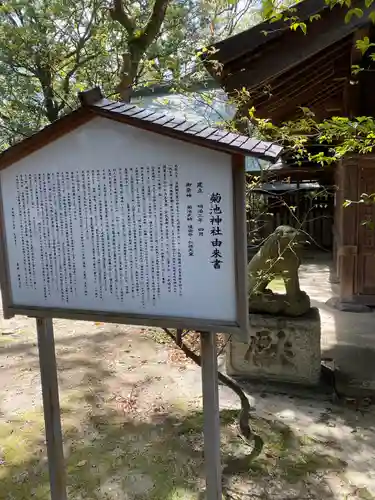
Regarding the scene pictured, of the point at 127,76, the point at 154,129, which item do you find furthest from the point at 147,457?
the point at 127,76

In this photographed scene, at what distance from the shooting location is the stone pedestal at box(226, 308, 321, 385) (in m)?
4.75

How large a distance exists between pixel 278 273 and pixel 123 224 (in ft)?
9.22

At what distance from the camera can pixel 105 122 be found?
2172mm

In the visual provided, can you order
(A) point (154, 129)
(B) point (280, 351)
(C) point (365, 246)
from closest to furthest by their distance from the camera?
(A) point (154, 129)
(B) point (280, 351)
(C) point (365, 246)

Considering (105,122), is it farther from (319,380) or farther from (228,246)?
(319,380)

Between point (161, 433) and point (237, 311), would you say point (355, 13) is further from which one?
point (161, 433)

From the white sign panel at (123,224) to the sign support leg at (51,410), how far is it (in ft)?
1.00

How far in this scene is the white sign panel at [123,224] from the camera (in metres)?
2.09

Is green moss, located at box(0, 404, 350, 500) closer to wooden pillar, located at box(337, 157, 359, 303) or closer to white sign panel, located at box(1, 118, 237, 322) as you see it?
white sign panel, located at box(1, 118, 237, 322)

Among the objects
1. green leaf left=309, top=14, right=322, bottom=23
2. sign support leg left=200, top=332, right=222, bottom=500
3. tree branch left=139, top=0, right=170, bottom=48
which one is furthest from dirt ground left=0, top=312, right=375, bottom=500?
tree branch left=139, top=0, right=170, bottom=48

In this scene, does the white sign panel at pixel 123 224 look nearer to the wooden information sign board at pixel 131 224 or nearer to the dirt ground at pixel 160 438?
the wooden information sign board at pixel 131 224

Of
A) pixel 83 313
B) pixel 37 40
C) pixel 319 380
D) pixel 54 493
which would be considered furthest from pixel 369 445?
A: pixel 37 40

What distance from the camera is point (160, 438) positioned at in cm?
381

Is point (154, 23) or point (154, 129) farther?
point (154, 23)
